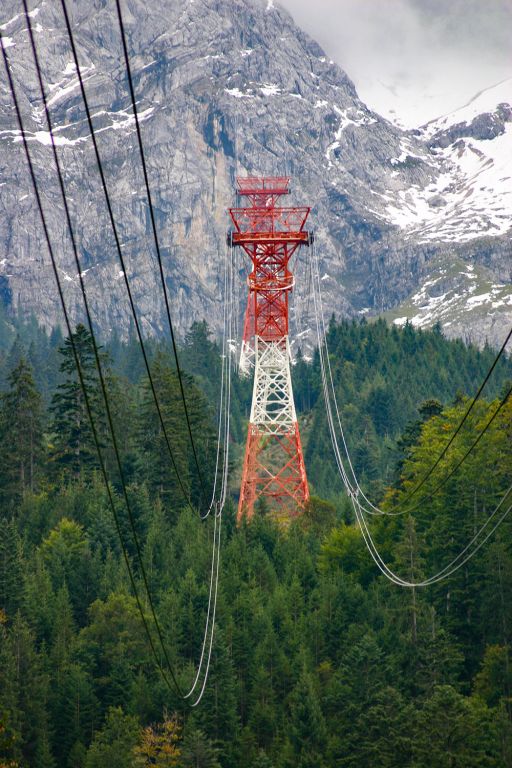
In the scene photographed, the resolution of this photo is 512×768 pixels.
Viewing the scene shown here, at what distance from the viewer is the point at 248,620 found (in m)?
61.1

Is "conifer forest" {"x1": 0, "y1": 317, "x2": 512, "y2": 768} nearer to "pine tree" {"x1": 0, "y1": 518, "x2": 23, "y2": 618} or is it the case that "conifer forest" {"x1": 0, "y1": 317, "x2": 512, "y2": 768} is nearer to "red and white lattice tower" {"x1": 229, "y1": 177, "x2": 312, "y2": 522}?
"pine tree" {"x1": 0, "y1": 518, "x2": 23, "y2": 618}

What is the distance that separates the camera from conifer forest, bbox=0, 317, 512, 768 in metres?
51.8

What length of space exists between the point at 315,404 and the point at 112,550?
213 ft

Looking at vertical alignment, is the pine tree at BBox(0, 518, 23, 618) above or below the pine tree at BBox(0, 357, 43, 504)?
below

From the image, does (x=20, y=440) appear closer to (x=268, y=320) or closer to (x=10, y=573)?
(x=10, y=573)

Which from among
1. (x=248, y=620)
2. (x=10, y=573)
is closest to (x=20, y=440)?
(x=10, y=573)

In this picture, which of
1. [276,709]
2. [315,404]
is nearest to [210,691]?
[276,709]

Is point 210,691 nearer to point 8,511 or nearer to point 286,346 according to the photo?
point 286,346

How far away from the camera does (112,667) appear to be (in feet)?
192

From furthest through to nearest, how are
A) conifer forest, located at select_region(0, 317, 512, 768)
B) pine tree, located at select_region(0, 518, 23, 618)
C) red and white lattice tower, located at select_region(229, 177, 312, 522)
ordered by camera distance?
1. red and white lattice tower, located at select_region(229, 177, 312, 522)
2. pine tree, located at select_region(0, 518, 23, 618)
3. conifer forest, located at select_region(0, 317, 512, 768)

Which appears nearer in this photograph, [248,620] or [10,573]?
[248,620]

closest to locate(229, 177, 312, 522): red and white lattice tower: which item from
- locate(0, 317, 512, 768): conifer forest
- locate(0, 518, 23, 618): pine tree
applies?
locate(0, 317, 512, 768): conifer forest

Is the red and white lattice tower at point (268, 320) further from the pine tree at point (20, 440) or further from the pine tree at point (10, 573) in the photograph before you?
the pine tree at point (20, 440)

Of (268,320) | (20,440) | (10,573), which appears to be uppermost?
(268,320)
